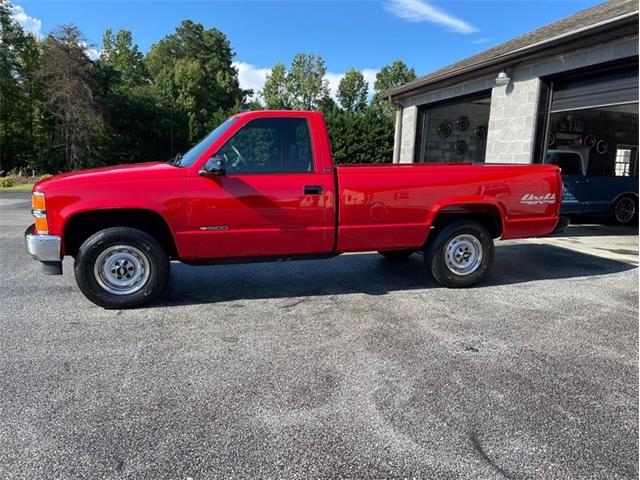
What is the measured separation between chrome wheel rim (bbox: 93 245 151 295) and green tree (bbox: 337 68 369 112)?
188 feet

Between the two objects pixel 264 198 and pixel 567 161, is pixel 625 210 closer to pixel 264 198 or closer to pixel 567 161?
pixel 567 161

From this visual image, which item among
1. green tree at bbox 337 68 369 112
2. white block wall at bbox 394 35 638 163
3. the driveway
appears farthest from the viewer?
green tree at bbox 337 68 369 112

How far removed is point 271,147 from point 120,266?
1970mm

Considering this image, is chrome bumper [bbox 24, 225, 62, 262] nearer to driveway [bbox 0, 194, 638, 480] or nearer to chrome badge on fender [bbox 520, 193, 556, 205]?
driveway [bbox 0, 194, 638, 480]

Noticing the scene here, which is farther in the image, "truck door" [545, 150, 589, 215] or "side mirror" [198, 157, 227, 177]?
"truck door" [545, 150, 589, 215]

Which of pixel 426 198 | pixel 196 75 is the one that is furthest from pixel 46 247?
pixel 196 75

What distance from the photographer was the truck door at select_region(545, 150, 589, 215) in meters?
10.7

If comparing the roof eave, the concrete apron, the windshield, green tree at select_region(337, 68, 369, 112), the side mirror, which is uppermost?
green tree at select_region(337, 68, 369, 112)

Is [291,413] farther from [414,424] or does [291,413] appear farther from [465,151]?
[465,151]

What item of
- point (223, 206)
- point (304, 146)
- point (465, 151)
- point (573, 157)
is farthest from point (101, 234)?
point (465, 151)

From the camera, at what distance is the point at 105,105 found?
28.9 metres

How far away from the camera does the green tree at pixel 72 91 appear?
26.7 metres

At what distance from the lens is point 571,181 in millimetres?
10703

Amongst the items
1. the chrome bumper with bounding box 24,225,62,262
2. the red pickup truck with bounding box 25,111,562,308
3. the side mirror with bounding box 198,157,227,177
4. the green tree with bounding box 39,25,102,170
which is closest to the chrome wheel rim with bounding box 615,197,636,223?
the red pickup truck with bounding box 25,111,562,308
